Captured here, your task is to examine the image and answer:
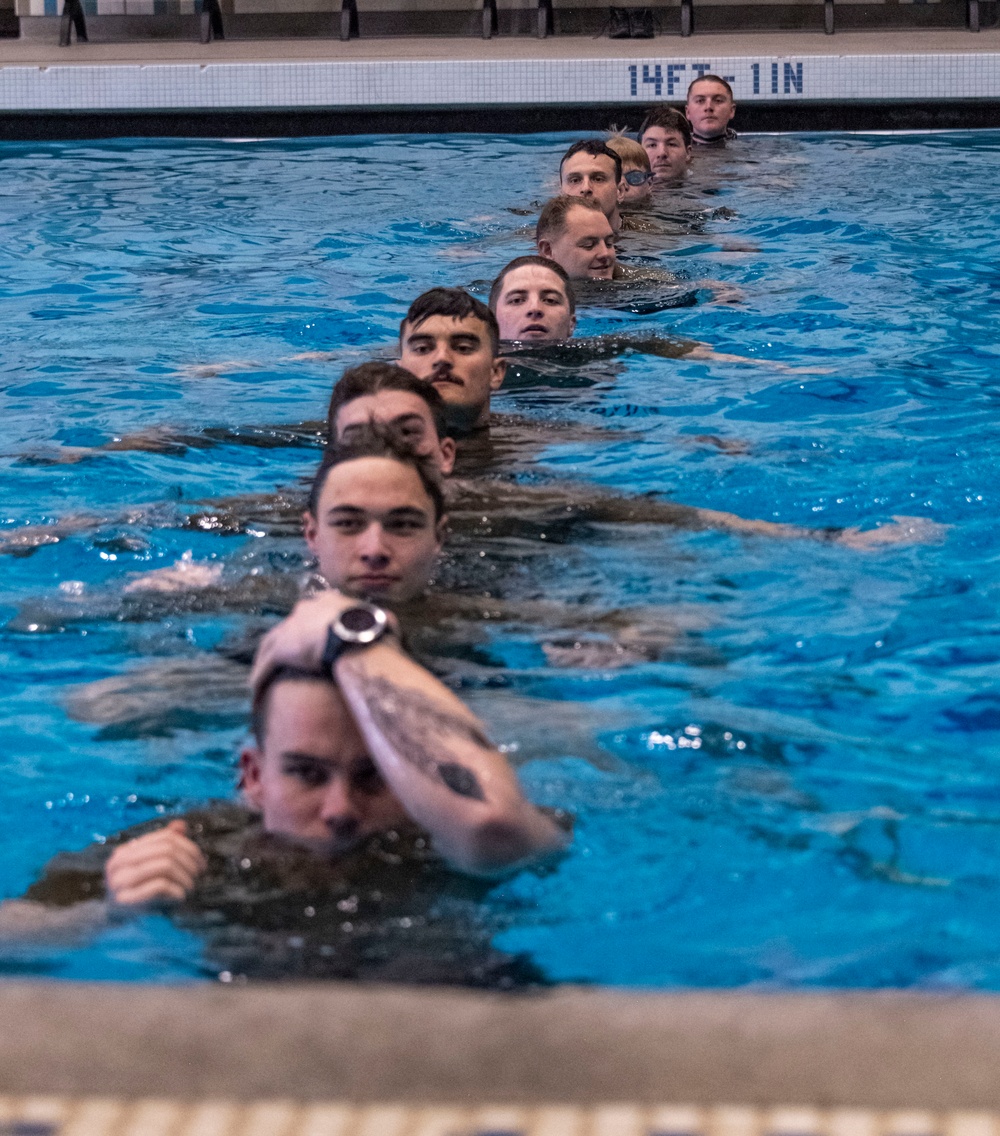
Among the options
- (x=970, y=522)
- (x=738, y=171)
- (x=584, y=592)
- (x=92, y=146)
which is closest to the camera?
(x=584, y=592)

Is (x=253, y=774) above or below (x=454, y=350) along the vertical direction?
below

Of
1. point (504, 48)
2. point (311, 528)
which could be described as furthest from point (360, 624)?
point (504, 48)

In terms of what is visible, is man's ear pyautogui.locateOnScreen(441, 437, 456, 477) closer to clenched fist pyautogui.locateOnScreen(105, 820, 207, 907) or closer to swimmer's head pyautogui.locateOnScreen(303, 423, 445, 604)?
swimmer's head pyautogui.locateOnScreen(303, 423, 445, 604)

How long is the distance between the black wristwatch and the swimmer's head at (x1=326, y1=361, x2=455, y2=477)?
184cm

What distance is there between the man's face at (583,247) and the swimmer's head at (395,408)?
3833 millimetres

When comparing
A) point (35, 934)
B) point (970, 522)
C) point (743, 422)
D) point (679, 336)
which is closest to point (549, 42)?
point (679, 336)

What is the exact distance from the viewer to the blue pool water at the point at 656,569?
10.2 ft

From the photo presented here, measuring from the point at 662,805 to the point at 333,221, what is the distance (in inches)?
317

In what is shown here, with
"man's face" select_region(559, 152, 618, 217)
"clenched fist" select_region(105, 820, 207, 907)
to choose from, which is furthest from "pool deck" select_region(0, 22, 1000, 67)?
"clenched fist" select_region(105, 820, 207, 907)

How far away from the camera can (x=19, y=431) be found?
6.53 m

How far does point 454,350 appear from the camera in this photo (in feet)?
19.6

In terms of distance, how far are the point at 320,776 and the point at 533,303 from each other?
4.77m

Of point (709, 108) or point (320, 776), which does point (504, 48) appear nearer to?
point (709, 108)

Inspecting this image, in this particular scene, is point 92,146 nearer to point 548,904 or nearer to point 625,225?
point 625,225
